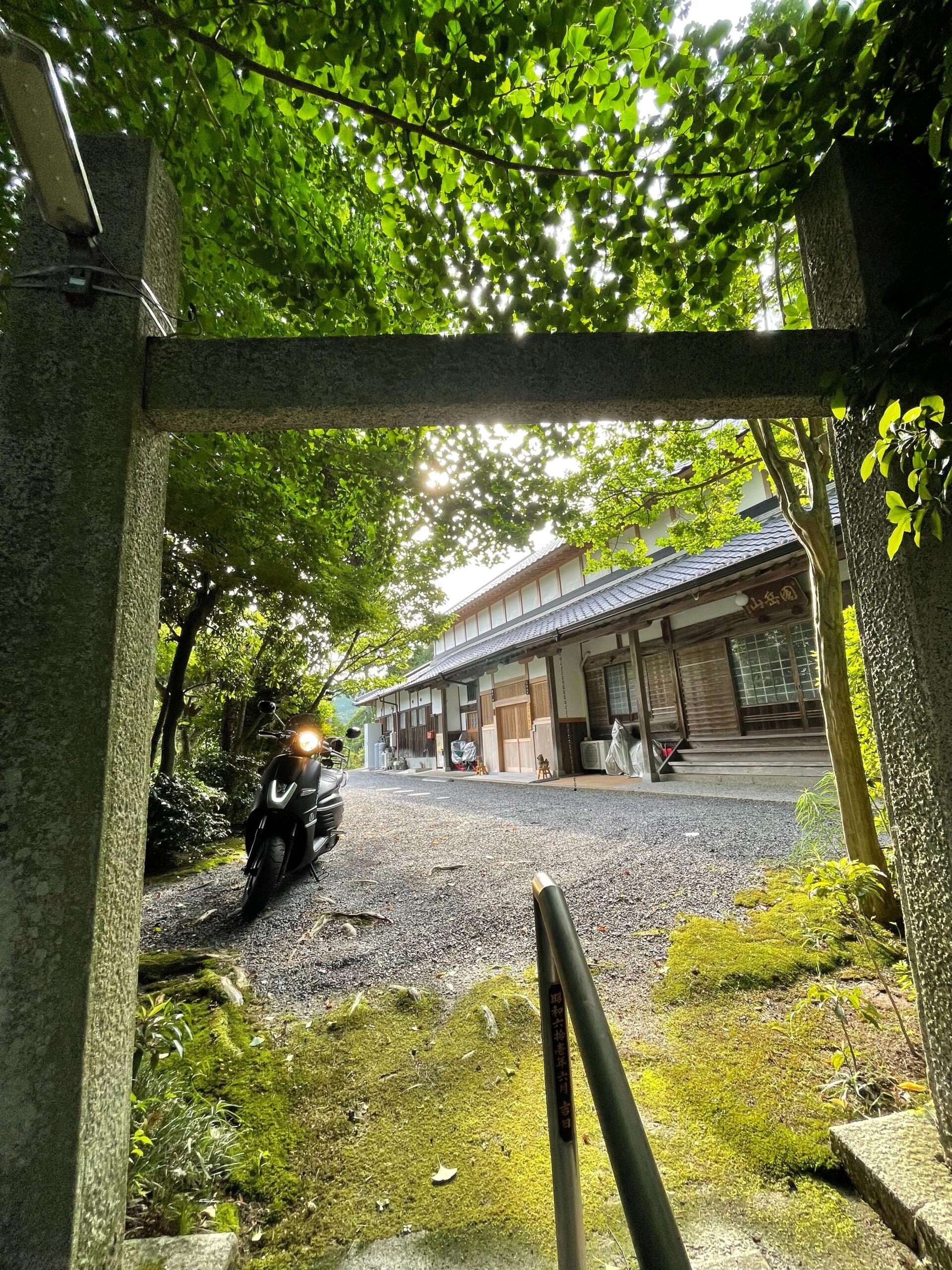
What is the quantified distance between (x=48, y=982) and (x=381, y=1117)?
61.0 inches

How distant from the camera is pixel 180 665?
298 inches

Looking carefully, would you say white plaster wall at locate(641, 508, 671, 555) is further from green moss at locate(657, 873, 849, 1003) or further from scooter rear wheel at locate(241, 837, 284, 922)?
scooter rear wheel at locate(241, 837, 284, 922)

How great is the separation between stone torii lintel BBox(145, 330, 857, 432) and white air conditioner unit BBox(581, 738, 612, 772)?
11.1 meters

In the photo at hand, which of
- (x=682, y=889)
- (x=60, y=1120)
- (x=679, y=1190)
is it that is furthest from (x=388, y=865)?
(x=60, y=1120)

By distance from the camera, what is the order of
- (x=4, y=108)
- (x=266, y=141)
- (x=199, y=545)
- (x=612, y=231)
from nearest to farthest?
1. (x=4, y=108)
2. (x=612, y=231)
3. (x=266, y=141)
4. (x=199, y=545)

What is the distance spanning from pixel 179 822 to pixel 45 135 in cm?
697

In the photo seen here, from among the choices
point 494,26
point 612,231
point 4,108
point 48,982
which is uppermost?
point 494,26

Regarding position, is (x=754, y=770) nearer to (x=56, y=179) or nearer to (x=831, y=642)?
(x=831, y=642)

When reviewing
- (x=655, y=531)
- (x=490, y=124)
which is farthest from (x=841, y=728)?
(x=655, y=531)

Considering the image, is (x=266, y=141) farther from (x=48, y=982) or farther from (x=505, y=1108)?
(x=505, y=1108)

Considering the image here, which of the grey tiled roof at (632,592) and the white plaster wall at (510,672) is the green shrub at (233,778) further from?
the white plaster wall at (510,672)

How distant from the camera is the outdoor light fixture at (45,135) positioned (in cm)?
103

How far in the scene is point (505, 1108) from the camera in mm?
2047

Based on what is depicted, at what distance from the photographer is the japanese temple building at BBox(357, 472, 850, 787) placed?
785 centimetres
